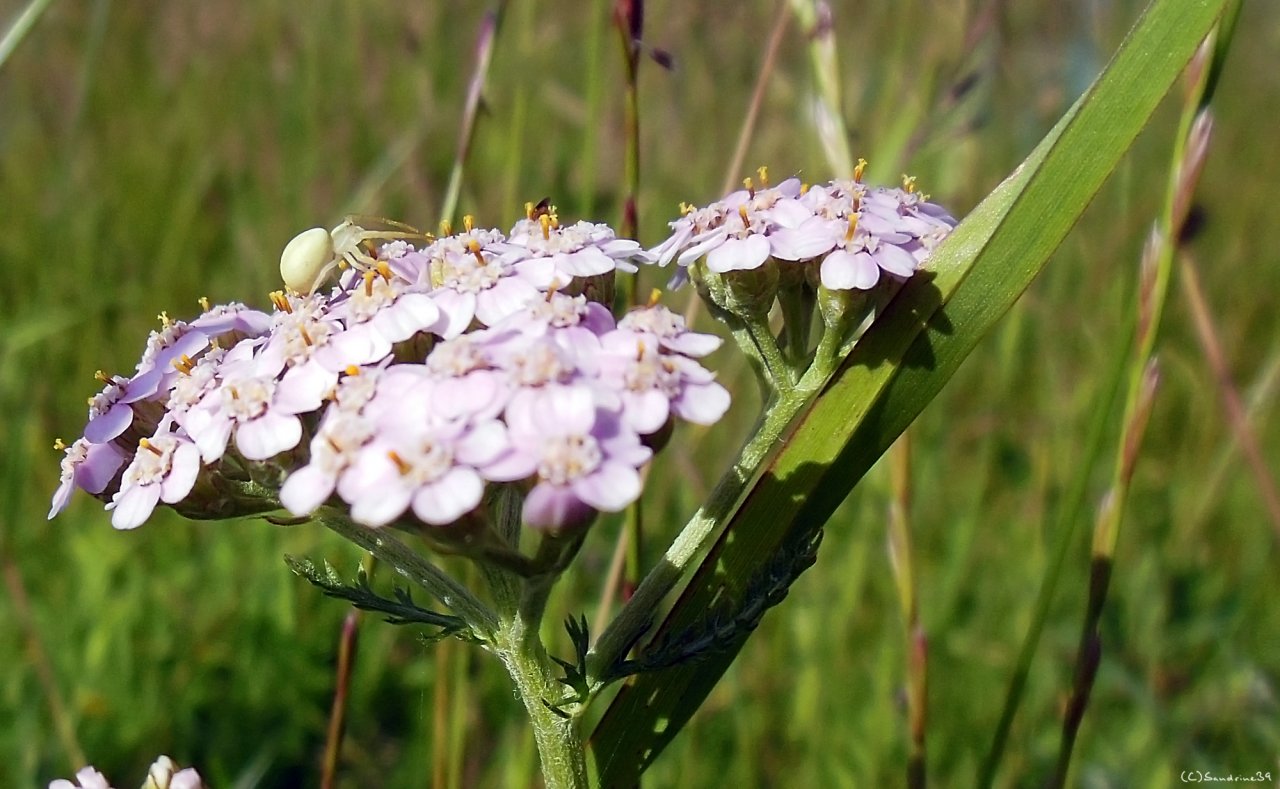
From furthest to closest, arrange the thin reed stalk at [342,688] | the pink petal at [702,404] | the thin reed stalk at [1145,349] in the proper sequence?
the thin reed stalk at [342,688]
the thin reed stalk at [1145,349]
the pink petal at [702,404]

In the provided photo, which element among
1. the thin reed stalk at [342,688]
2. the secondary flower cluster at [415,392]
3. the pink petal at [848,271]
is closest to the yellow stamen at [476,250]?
the secondary flower cluster at [415,392]

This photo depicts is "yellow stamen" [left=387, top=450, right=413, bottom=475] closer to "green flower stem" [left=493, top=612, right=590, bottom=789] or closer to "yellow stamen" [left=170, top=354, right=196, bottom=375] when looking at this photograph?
"green flower stem" [left=493, top=612, right=590, bottom=789]

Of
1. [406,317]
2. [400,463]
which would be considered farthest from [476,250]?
[400,463]

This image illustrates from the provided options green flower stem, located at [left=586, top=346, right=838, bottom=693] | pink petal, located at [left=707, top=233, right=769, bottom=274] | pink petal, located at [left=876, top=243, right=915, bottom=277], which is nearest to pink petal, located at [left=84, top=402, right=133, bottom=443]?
green flower stem, located at [left=586, top=346, right=838, bottom=693]

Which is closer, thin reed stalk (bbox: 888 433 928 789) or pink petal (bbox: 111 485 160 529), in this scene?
pink petal (bbox: 111 485 160 529)

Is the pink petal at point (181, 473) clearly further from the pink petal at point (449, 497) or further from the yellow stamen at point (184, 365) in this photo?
the pink petal at point (449, 497)

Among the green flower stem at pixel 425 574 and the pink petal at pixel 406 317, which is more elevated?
the pink petal at pixel 406 317
